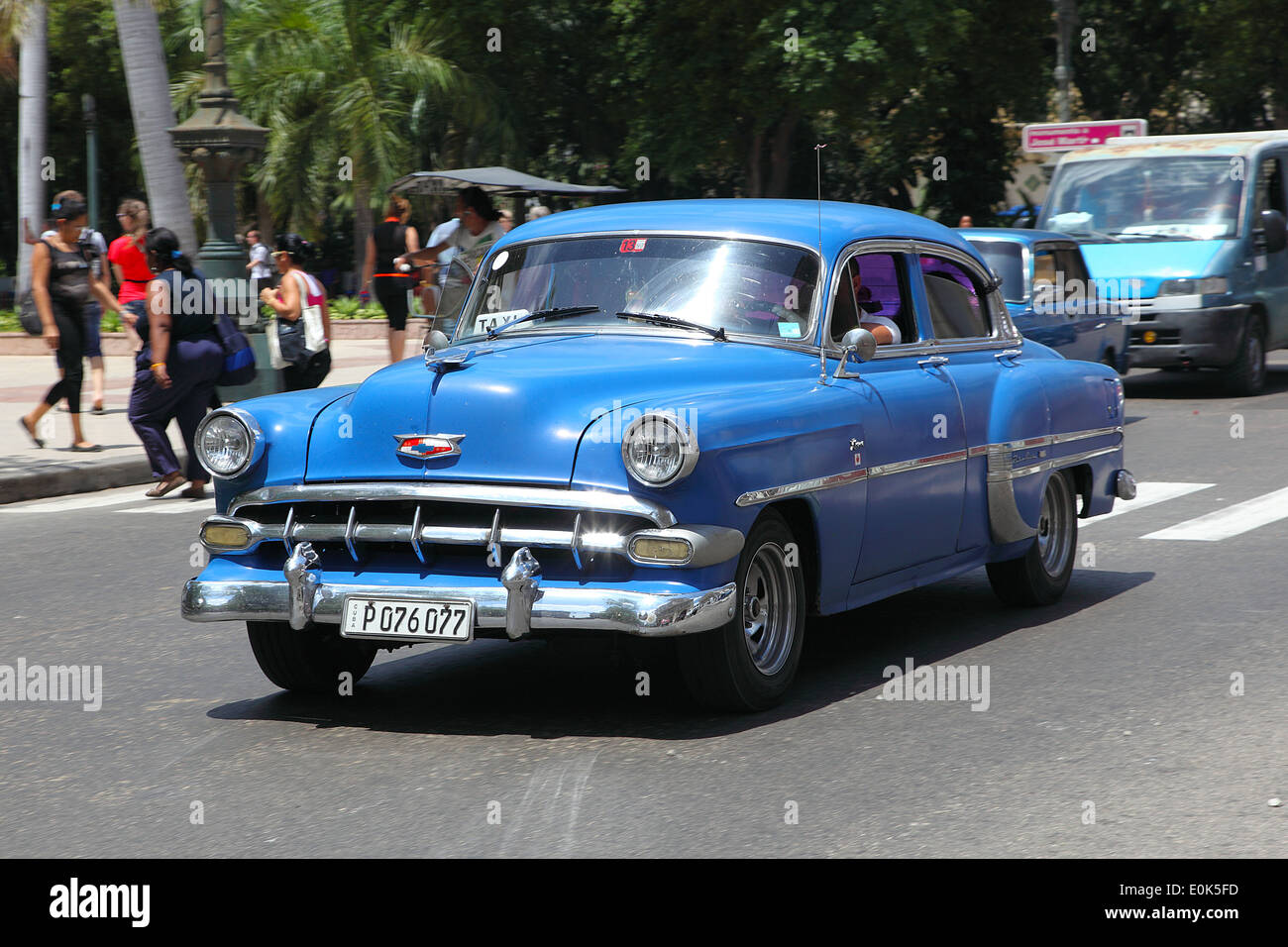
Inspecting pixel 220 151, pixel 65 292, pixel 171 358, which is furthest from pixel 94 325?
pixel 171 358

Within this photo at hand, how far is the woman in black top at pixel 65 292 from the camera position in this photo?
13844 millimetres

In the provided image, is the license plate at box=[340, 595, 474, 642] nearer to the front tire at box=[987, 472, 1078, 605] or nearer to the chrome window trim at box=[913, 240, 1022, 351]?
the chrome window trim at box=[913, 240, 1022, 351]

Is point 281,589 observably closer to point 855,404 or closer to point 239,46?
point 855,404

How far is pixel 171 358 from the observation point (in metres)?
12.0

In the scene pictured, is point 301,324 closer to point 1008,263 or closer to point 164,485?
point 164,485

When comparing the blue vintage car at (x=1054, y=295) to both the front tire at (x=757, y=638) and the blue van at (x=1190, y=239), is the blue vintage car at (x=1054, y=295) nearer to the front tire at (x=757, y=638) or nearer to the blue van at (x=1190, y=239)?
the blue van at (x=1190, y=239)

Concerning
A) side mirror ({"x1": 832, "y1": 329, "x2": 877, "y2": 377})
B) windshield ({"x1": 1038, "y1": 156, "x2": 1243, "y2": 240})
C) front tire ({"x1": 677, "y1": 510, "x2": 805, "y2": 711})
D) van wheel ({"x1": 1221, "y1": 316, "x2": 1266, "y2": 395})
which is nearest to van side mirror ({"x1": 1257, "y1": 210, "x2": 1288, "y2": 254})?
windshield ({"x1": 1038, "y1": 156, "x2": 1243, "y2": 240})

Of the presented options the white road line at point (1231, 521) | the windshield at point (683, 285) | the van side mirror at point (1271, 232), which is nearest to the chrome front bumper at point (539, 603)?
the windshield at point (683, 285)

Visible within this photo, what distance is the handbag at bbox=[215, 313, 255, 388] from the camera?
39.5 ft

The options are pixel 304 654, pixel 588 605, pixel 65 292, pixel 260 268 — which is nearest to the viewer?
pixel 588 605

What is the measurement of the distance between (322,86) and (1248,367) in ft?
73.6

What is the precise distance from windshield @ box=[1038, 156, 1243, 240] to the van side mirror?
0.97 feet

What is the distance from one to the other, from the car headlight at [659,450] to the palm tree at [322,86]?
29876 millimetres

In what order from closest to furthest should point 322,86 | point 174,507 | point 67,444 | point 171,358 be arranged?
1. point 171,358
2. point 174,507
3. point 67,444
4. point 322,86
